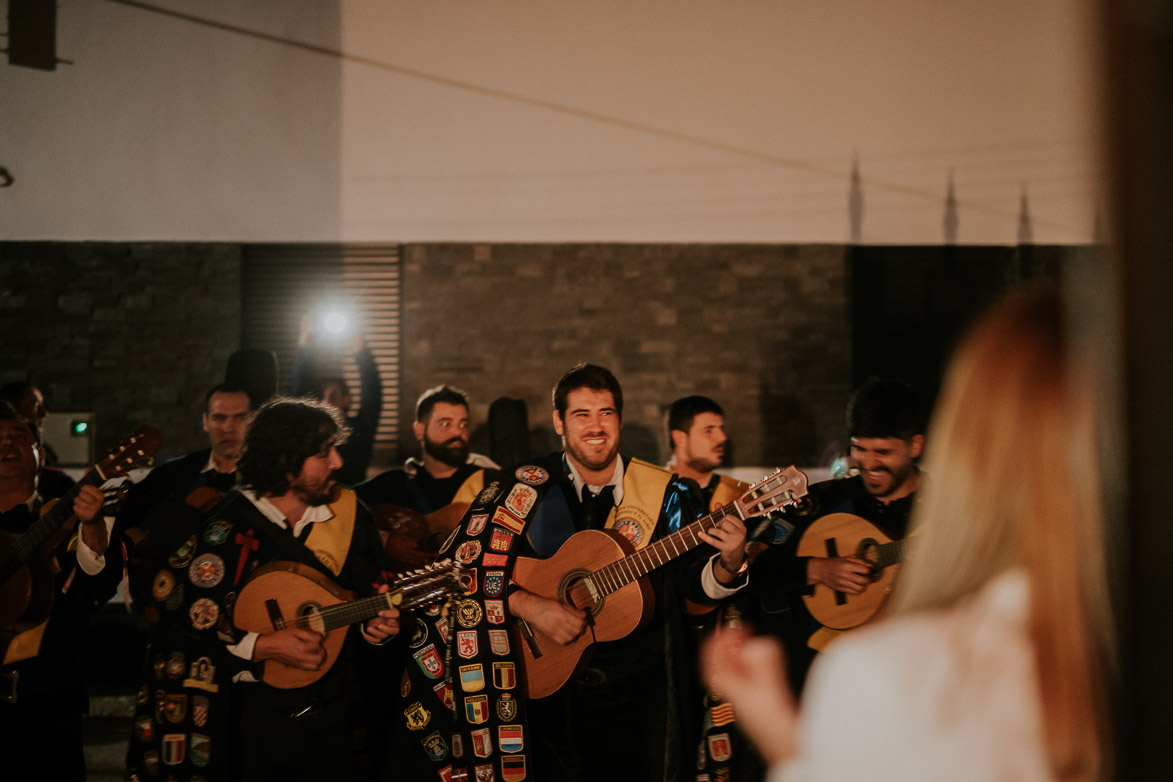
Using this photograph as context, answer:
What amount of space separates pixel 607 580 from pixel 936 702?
2551 mm

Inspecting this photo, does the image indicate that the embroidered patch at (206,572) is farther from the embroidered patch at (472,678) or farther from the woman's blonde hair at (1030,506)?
the woman's blonde hair at (1030,506)

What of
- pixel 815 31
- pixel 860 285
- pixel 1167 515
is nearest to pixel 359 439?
pixel 860 285

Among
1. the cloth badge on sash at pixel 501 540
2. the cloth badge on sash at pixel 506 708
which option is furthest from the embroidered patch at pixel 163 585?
the cloth badge on sash at pixel 506 708

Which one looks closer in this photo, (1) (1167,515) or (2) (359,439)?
(1) (1167,515)

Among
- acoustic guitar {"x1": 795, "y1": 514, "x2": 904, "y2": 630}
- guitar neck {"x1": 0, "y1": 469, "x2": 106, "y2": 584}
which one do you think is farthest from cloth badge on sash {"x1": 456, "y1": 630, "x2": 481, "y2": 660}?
guitar neck {"x1": 0, "y1": 469, "x2": 106, "y2": 584}

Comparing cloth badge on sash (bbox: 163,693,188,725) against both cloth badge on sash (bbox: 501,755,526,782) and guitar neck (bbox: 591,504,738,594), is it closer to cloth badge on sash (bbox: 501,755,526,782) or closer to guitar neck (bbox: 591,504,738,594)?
cloth badge on sash (bbox: 501,755,526,782)

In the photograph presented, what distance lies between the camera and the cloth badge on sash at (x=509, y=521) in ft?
12.0

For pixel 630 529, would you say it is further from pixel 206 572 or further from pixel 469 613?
pixel 206 572

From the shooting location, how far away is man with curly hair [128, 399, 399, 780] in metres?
3.29

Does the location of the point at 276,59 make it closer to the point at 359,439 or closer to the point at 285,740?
the point at 359,439

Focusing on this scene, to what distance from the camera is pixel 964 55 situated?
7.61m

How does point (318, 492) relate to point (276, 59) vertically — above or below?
below

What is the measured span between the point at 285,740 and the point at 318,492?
0.94 m

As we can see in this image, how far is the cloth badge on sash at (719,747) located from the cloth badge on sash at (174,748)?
6.81 ft
